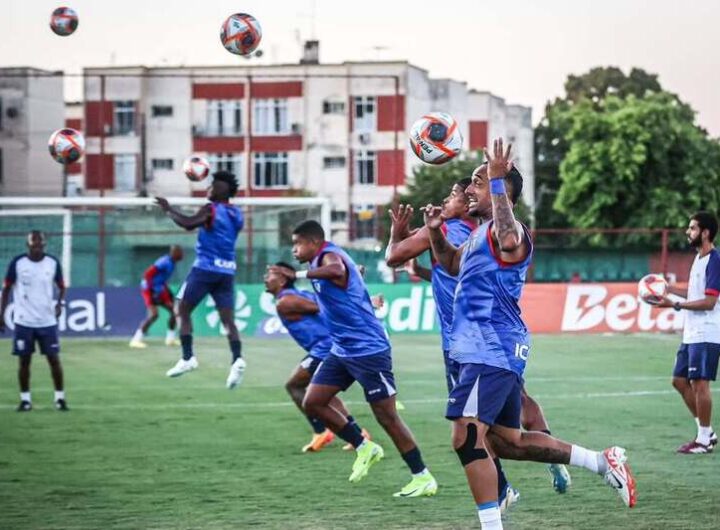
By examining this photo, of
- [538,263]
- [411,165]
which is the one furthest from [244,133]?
[538,263]

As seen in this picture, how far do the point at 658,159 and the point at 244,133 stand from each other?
20545 mm

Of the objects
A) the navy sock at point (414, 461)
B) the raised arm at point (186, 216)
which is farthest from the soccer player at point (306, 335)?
the navy sock at point (414, 461)

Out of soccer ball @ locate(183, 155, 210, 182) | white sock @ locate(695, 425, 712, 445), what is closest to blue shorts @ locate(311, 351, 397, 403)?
white sock @ locate(695, 425, 712, 445)

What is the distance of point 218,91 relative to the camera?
6719 cm

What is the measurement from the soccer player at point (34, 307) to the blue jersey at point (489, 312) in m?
9.31

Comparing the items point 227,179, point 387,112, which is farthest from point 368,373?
point 387,112

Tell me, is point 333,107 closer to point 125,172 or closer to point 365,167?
point 365,167

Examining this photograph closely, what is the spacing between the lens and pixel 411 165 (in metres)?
70.4

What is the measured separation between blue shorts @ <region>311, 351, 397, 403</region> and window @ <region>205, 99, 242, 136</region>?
5621 cm

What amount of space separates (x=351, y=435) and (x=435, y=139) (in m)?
2.69

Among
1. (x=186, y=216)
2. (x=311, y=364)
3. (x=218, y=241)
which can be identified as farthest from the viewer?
(x=218, y=241)

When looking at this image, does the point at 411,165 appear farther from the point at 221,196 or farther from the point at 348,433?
the point at 348,433

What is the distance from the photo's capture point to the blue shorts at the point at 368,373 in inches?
446

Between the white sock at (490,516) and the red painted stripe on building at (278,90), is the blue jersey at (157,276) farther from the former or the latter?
the red painted stripe on building at (278,90)
